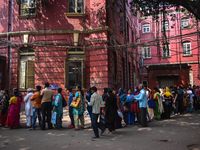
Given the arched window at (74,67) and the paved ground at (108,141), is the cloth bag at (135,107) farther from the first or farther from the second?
the arched window at (74,67)

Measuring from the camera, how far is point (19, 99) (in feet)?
26.4

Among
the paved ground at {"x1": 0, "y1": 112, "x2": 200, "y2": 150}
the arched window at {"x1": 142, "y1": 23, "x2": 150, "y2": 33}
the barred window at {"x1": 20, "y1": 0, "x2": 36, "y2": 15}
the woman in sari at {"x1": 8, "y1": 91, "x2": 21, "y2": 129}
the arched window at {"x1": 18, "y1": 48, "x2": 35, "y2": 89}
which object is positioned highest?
the arched window at {"x1": 142, "y1": 23, "x2": 150, "y2": 33}

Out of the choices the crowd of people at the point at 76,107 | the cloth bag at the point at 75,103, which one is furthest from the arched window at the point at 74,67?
the cloth bag at the point at 75,103

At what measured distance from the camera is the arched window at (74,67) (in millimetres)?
13180

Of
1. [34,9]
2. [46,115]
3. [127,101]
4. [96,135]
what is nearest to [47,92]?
[46,115]

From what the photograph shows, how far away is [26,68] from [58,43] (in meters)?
3.03

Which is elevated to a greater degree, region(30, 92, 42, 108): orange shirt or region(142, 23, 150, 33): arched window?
region(142, 23, 150, 33): arched window

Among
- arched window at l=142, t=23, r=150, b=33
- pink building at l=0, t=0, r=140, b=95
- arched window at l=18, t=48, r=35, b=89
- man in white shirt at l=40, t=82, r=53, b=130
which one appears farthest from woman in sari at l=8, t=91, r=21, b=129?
arched window at l=142, t=23, r=150, b=33

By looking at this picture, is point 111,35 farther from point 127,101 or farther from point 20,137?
point 20,137

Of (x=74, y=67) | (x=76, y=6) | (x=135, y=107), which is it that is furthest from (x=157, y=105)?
(x=76, y=6)

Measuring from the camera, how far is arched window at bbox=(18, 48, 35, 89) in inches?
530

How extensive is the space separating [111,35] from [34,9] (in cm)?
601

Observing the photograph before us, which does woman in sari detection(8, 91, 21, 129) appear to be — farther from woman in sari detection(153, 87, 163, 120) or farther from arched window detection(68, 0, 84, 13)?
arched window detection(68, 0, 84, 13)

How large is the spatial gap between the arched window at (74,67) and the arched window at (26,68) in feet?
8.67
